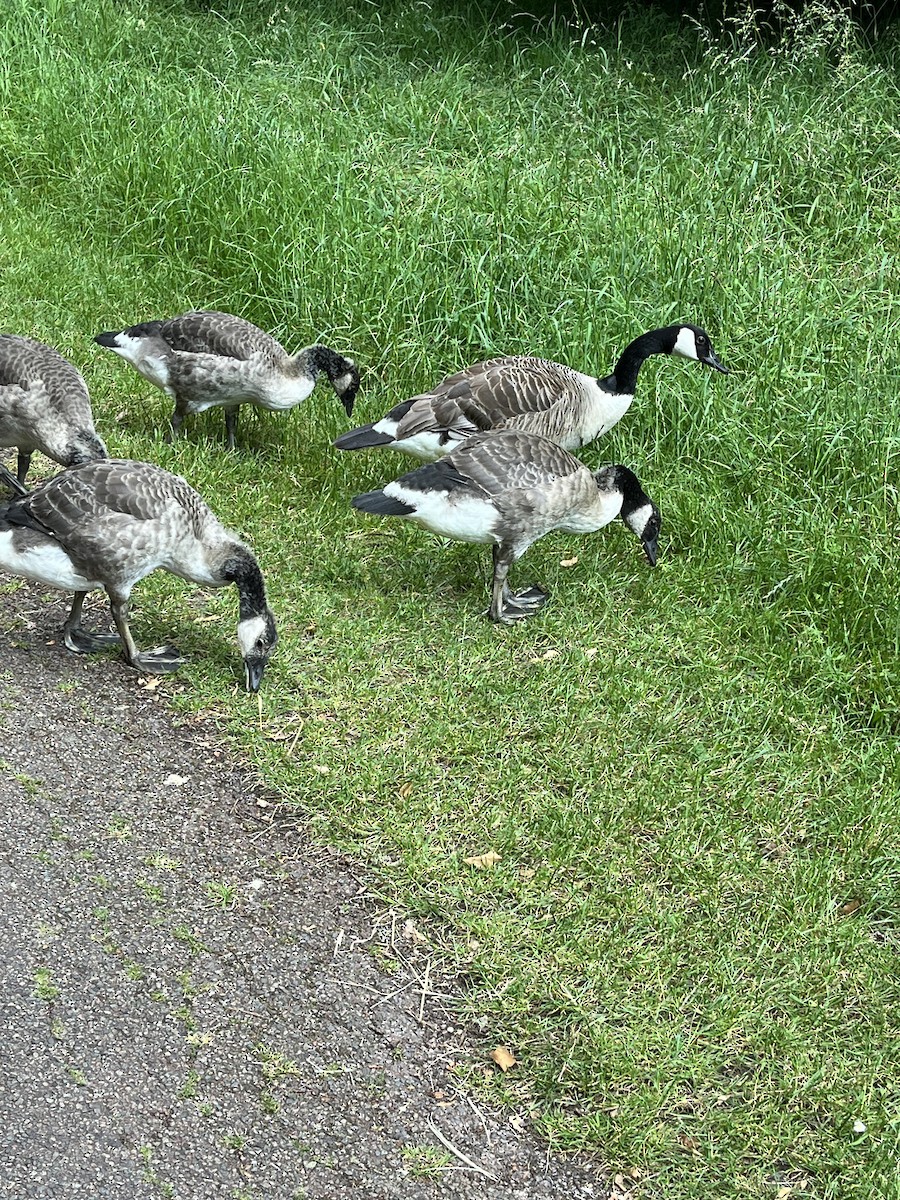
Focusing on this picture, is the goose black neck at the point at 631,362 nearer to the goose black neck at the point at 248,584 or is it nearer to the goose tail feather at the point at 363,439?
→ the goose tail feather at the point at 363,439

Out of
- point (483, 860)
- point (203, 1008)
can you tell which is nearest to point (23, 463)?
point (483, 860)

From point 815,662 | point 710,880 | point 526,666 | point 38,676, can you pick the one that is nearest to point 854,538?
point 815,662

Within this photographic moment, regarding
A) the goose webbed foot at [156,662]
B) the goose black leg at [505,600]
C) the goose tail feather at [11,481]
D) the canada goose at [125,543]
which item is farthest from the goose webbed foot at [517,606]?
the goose tail feather at [11,481]

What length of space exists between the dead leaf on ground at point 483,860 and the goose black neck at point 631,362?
3172 mm

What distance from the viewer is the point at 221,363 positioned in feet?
23.9

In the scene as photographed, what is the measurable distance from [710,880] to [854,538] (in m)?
2.31

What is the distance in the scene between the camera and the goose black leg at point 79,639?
593cm

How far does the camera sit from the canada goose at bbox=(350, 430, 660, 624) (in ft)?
20.0

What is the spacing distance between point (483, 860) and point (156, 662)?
6.04 feet

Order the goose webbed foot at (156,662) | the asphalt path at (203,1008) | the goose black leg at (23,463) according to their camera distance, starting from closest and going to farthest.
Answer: the asphalt path at (203,1008) < the goose webbed foot at (156,662) < the goose black leg at (23,463)

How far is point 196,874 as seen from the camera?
15.9ft

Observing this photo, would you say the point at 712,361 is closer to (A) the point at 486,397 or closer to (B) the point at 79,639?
(A) the point at 486,397

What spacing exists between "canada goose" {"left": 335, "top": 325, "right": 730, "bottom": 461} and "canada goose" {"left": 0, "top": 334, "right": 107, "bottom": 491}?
1.32 meters

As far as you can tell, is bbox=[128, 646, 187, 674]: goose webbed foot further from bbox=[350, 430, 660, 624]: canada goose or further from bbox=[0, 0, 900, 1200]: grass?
bbox=[350, 430, 660, 624]: canada goose
